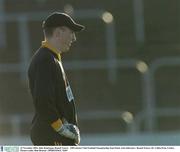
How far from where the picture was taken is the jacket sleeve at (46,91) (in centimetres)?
431

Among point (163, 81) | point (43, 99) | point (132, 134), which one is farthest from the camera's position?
point (163, 81)

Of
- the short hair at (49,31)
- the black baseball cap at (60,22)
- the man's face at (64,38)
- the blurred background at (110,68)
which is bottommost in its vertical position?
the man's face at (64,38)

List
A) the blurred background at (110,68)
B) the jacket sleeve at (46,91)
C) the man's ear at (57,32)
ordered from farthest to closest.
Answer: the blurred background at (110,68) → the man's ear at (57,32) → the jacket sleeve at (46,91)

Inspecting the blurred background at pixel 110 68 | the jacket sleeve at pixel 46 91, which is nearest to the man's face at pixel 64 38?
the jacket sleeve at pixel 46 91

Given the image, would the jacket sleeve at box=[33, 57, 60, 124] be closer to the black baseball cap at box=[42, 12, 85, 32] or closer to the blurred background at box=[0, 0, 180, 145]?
the black baseball cap at box=[42, 12, 85, 32]

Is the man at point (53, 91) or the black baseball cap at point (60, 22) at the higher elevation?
the black baseball cap at point (60, 22)

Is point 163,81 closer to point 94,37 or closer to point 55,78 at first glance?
point 94,37

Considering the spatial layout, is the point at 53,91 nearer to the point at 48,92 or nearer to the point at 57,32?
the point at 48,92

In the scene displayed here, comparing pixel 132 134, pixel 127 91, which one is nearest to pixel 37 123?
pixel 132 134

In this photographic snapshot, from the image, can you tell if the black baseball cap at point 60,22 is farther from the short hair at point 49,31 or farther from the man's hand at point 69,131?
the man's hand at point 69,131

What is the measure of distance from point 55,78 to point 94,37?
182 inches

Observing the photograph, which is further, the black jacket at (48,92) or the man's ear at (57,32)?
the man's ear at (57,32)

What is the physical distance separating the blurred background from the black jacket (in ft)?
11.7

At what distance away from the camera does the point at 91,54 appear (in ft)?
29.0
